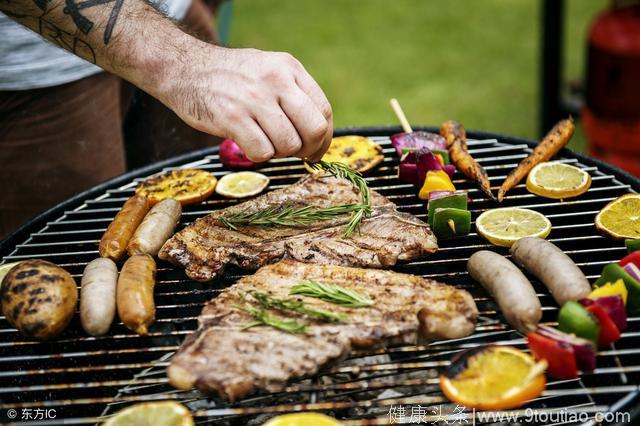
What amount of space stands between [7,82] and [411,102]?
21.9ft

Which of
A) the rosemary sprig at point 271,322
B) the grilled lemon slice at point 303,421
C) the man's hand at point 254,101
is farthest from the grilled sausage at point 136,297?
the grilled lemon slice at point 303,421

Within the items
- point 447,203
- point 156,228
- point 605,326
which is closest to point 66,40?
point 156,228

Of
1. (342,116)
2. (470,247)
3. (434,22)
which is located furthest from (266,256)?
(434,22)

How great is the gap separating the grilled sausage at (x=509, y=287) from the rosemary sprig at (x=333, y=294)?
0.59 m

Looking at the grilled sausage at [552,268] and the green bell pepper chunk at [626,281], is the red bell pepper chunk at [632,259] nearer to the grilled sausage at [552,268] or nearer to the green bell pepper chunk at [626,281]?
the green bell pepper chunk at [626,281]

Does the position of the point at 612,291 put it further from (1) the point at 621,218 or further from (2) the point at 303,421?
(2) the point at 303,421

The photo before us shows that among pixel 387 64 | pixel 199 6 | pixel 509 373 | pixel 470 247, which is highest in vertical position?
pixel 199 6

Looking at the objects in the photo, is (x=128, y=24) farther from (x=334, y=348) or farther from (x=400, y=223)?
(x=334, y=348)

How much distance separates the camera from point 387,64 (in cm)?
1163

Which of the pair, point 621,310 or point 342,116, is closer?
point 621,310

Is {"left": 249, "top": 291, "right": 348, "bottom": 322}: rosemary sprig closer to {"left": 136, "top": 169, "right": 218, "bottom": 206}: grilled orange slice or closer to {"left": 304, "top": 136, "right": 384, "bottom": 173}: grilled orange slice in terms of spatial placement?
{"left": 136, "top": 169, "right": 218, "bottom": 206}: grilled orange slice

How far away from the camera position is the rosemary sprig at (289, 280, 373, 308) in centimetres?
325

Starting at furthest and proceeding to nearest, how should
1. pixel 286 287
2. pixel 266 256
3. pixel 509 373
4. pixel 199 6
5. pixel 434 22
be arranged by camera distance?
pixel 434 22, pixel 199 6, pixel 266 256, pixel 286 287, pixel 509 373

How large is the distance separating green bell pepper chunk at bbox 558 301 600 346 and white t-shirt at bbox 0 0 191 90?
3.31 meters
